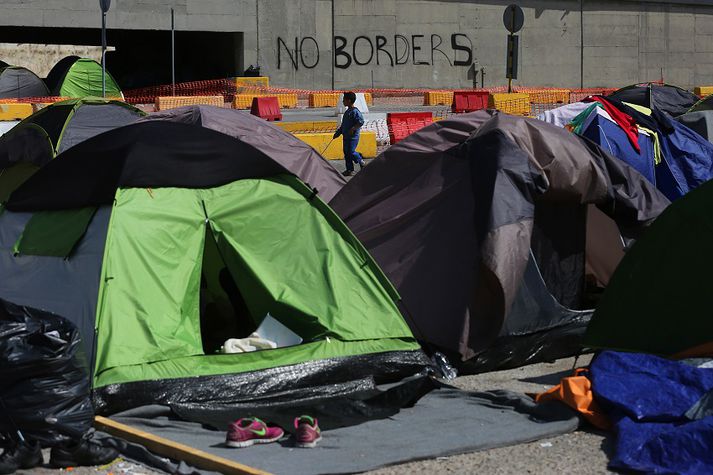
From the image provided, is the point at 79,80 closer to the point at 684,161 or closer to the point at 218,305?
the point at 684,161

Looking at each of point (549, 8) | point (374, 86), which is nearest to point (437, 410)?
point (374, 86)

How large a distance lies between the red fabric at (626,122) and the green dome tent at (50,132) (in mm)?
5959

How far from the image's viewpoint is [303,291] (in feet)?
25.4

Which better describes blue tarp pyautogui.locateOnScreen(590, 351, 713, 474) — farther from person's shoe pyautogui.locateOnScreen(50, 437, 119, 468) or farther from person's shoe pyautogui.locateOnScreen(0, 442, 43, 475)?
person's shoe pyautogui.locateOnScreen(0, 442, 43, 475)

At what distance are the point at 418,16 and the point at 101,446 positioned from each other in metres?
37.0

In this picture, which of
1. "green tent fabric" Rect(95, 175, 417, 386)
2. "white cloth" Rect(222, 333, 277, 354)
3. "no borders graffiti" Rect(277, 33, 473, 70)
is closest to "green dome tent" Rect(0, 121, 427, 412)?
"green tent fabric" Rect(95, 175, 417, 386)

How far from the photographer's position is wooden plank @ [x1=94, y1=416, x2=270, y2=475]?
5.78m

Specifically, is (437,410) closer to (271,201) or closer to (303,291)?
(303,291)

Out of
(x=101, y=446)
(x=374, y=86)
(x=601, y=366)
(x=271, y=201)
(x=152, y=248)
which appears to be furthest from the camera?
(x=374, y=86)

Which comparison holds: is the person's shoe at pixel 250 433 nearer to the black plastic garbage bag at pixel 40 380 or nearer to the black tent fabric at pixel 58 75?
the black plastic garbage bag at pixel 40 380

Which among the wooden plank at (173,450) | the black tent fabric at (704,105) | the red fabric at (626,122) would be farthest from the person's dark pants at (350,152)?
the wooden plank at (173,450)

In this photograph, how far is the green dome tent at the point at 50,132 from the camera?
40.9ft

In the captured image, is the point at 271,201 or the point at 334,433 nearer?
the point at 334,433

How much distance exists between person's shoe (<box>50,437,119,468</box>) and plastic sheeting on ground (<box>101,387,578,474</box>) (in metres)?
0.19
